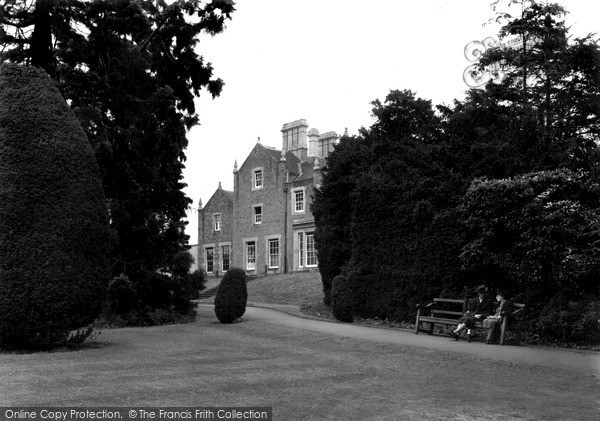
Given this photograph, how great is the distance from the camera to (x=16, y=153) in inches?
467

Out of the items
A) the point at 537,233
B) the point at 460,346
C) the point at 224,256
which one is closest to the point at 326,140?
the point at 224,256

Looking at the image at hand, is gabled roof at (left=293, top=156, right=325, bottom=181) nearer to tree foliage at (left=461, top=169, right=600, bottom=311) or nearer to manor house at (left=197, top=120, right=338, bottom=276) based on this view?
manor house at (left=197, top=120, right=338, bottom=276)

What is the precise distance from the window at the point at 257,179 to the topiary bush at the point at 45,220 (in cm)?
3336

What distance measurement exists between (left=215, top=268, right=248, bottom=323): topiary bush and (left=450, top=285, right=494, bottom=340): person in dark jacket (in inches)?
256

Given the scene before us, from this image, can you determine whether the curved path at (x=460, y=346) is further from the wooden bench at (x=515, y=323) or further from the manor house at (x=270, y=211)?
the manor house at (x=270, y=211)

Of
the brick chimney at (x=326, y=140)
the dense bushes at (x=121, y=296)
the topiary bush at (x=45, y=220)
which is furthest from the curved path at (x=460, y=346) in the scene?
the brick chimney at (x=326, y=140)

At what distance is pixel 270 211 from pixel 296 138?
6.68 meters

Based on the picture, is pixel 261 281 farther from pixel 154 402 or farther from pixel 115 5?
pixel 154 402

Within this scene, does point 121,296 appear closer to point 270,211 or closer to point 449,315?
point 449,315

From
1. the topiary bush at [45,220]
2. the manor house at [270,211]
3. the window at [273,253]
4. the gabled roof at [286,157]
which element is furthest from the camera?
the gabled roof at [286,157]

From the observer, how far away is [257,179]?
46.3m

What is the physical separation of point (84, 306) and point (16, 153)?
123 inches

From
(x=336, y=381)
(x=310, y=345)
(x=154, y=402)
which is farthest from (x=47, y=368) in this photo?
(x=310, y=345)

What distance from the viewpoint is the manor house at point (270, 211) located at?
4225 centimetres
